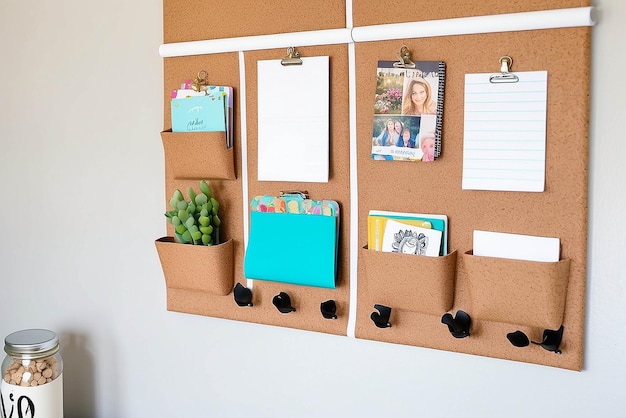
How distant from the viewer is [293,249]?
1.16 metres

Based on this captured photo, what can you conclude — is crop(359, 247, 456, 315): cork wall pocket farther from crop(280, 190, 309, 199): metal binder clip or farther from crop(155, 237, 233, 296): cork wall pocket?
crop(155, 237, 233, 296): cork wall pocket

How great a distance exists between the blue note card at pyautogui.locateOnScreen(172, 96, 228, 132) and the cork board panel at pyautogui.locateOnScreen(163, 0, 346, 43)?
128 millimetres

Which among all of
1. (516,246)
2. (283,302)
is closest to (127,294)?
(283,302)

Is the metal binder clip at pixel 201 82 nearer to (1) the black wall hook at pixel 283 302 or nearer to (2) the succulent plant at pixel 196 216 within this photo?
(2) the succulent plant at pixel 196 216

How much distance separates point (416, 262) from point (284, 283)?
28 cm

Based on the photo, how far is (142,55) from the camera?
1.33m

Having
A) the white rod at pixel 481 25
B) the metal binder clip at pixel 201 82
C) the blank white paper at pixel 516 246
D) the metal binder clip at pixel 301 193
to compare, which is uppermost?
the white rod at pixel 481 25

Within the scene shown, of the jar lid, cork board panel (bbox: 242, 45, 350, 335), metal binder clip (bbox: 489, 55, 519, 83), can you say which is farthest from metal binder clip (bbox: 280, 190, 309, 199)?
the jar lid

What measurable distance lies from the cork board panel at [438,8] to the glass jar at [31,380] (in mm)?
923

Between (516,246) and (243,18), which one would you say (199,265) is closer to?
(243,18)

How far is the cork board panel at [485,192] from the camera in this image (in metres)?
0.95

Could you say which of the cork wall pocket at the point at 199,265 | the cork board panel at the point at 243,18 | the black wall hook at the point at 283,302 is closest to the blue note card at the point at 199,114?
the cork board panel at the point at 243,18

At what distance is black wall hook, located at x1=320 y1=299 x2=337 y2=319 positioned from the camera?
113 cm

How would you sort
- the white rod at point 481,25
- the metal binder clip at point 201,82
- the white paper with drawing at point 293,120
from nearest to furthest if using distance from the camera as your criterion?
the white rod at point 481,25 < the white paper with drawing at point 293,120 < the metal binder clip at point 201,82
